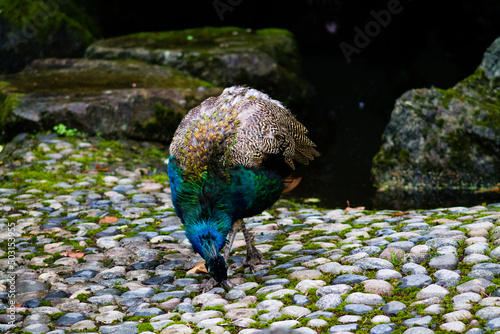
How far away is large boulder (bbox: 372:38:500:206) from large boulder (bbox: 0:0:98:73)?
6.95 m

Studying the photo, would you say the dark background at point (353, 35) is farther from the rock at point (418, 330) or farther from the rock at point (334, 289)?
the rock at point (418, 330)

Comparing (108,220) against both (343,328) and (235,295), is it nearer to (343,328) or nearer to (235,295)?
(235,295)

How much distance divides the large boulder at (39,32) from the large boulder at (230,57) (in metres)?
0.67

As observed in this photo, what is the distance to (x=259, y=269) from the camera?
4.76 metres

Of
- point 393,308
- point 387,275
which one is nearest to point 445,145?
point 387,275

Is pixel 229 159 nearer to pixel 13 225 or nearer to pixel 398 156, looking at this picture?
pixel 13 225

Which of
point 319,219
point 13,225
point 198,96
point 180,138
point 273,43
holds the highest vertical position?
point 273,43

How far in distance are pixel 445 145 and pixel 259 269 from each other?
14.1 ft

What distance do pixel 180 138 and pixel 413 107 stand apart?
4586mm

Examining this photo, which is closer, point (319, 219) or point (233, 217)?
point (233, 217)

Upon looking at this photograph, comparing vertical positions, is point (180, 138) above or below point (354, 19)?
below

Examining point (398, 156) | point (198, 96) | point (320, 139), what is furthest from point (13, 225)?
point (320, 139)

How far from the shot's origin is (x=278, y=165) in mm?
4797

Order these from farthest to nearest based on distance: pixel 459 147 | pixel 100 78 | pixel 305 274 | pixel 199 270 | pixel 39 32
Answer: pixel 39 32 < pixel 100 78 < pixel 459 147 < pixel 199 270 < pixel 305 274
